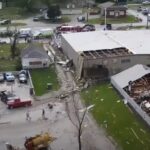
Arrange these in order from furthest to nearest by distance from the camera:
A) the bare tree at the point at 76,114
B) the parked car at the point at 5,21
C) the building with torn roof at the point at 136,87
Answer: the parked car at the point at 5,21, the building with torn roof at the point at 136,87, the bare tree at the point at 76,114

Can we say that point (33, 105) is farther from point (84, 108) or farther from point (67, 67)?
point (67, 67)

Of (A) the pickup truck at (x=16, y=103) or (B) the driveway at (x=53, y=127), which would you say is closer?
(B) the driveway at (x=53, y=127)

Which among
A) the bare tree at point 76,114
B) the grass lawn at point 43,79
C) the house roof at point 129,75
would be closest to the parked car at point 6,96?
the grass lawn at point 43,79

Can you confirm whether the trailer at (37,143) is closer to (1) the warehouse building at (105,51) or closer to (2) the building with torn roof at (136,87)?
(2) the building with torn roof at (136,87)

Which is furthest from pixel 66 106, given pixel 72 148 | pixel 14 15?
pixel 14 15

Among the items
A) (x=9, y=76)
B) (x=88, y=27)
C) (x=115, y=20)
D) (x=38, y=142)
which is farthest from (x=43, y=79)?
(x=115, y=20)

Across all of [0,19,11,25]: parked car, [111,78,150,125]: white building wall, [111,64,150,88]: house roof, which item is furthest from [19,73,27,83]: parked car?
[0,19,11,25]: parked car

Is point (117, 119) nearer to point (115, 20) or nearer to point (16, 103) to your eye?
point (16, 103)
